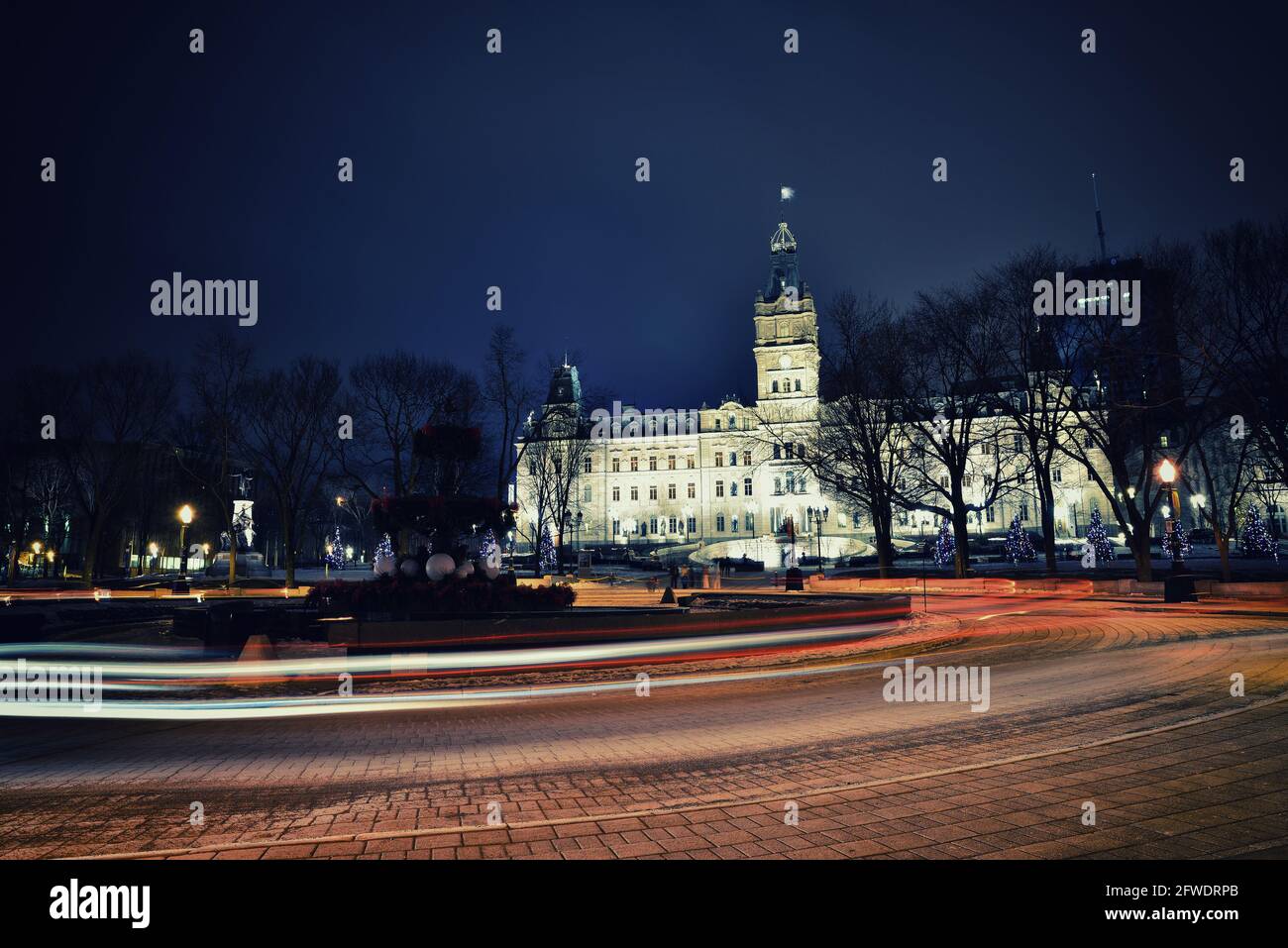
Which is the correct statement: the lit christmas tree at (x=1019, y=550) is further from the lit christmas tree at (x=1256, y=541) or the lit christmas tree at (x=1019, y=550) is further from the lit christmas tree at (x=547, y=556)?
the lit christmas tree at (x=547, y=556)

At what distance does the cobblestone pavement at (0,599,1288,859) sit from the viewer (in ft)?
15.3

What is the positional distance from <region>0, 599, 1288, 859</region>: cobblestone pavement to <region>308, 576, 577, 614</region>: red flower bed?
17.3ft

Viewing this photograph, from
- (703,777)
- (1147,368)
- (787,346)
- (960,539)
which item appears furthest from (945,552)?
(703,777)

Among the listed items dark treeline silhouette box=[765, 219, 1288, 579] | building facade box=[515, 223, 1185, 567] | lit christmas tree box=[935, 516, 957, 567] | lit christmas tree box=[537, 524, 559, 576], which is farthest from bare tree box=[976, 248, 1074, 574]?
building facade box=[515, 223, 1185, 567]

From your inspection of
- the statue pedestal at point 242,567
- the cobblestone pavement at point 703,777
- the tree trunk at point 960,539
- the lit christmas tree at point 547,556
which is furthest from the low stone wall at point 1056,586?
the statue pedestal at point 242,567

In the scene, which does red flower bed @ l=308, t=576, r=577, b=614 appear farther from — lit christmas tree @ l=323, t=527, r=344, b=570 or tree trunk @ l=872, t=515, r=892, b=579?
lit christmas tree @ l=323, t=527, r=344, b=570

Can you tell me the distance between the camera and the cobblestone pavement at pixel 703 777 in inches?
184

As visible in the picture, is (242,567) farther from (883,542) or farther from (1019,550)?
(1019,550)

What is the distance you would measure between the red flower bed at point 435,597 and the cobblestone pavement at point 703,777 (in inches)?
207

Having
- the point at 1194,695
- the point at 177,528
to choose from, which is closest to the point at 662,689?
the point at 1194,695

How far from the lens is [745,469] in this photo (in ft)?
358

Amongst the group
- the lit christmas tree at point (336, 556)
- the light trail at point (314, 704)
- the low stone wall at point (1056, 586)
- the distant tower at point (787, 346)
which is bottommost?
the lit christmas tree at point (336, 556)
